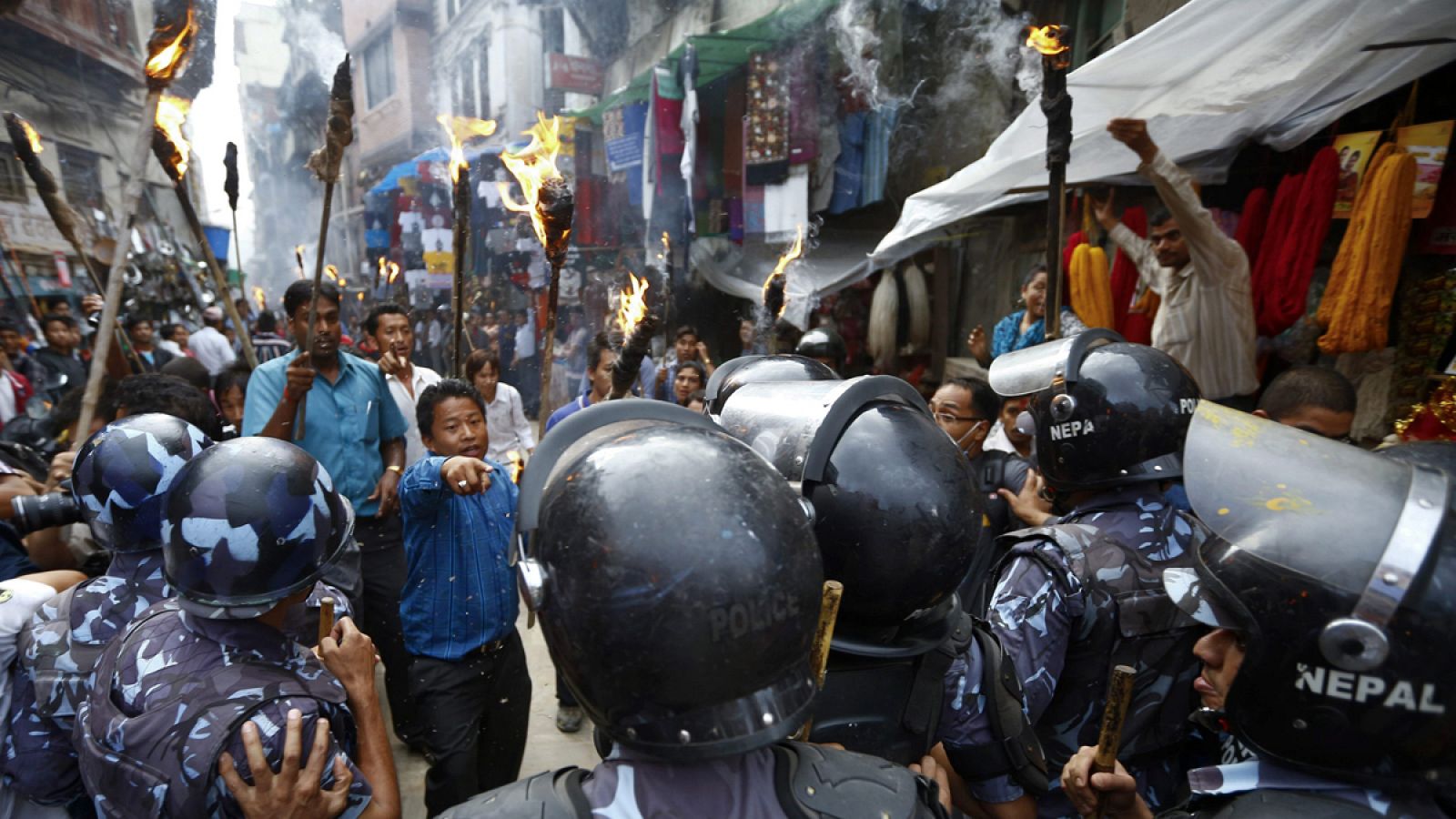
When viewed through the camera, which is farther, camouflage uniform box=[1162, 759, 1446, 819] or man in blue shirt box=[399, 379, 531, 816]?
man in blue shirt box=[399, 379, 531, 816]

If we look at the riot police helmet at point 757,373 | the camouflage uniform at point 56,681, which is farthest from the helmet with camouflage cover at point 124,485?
the riot police helmet at point 757,373

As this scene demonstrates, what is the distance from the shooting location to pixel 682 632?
1.16m

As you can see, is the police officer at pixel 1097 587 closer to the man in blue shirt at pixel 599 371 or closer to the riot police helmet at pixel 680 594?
the riot police helmet at pixel 680 594

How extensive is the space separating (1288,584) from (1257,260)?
4.00 m

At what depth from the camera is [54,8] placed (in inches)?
417

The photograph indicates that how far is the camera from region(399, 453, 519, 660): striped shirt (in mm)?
3283

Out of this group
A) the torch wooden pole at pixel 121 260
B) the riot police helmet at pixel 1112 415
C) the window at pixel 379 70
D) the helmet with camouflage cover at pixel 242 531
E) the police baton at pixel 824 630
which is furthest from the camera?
the window at pixel 379 70

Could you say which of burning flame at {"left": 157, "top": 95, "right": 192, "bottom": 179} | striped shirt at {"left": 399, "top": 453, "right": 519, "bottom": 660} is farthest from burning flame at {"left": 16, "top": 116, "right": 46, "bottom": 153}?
striped shirt at {"left": 399, "top": 453, "right": 519, "bottom": 660}

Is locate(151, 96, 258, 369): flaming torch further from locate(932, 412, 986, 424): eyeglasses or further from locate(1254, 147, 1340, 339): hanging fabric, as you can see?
locate(1254, 147, 1340, 339): hanging fabric

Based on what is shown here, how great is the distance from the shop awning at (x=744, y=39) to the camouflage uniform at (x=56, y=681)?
957 centimetres

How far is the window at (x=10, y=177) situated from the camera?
1003 cm

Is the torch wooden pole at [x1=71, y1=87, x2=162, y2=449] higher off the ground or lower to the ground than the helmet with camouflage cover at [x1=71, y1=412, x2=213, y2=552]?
higher

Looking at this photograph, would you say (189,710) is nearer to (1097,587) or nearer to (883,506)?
(883,506)

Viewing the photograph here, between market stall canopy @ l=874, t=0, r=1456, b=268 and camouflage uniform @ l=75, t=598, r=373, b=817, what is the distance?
482 cm
